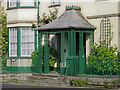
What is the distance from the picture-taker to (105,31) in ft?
52.1

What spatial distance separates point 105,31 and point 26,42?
5145 mm

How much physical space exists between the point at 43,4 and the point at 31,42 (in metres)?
2.33

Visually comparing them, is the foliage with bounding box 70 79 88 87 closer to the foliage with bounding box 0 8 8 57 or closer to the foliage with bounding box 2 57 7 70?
the foliage with bounding box 2 57 7 70

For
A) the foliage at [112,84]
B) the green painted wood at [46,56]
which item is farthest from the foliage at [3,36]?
the foliage at [112,84]

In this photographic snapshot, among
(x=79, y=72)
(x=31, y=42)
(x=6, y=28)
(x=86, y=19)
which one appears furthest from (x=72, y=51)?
(x=6, y=28)

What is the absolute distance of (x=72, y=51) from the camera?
15258 mm

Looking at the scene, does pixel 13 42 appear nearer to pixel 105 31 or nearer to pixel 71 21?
pixel 71 21

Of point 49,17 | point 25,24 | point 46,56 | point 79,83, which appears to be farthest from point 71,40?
point 25,24

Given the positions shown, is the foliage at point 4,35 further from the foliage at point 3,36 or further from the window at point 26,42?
the window at point 26,42

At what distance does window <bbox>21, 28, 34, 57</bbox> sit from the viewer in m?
18.8

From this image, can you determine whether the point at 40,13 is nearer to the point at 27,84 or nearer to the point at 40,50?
the point at 40,50

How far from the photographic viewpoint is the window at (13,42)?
62.5 ft

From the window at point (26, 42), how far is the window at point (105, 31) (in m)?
4.68

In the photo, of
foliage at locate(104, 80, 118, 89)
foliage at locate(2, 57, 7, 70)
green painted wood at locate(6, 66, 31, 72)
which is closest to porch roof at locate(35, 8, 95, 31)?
green painted wood at locate(6, 66, 31, 72)
